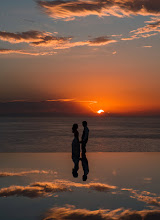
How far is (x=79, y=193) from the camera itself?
8938mm

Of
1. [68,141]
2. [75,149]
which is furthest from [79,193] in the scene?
[68,141]

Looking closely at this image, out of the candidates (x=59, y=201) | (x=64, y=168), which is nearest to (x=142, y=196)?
(x=59, y=201)

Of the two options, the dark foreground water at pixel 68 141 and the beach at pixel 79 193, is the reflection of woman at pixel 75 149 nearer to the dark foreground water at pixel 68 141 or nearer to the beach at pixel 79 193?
the beach at pixel 79 193

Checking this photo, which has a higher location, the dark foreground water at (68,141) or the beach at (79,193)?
the beach at (79,193)

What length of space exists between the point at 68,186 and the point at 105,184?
1.37 m

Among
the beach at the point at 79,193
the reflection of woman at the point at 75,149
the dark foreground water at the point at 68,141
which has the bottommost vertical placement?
the dark foreground water at the point at 68,141

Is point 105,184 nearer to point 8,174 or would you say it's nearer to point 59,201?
point 59,201

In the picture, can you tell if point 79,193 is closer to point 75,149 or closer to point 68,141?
point 75,149

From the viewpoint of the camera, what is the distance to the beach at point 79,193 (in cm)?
706

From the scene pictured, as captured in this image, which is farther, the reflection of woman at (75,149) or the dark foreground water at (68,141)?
the dark foreground water at (68,141)

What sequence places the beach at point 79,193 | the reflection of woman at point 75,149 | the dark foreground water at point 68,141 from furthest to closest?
the dark foreground water at point 68,141, the reflection of woman at point 75,149, the beach at point 79,193

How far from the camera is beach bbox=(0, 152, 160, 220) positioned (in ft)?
23.2

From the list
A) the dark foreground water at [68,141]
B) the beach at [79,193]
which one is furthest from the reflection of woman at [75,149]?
the dark foreground water at [68,141]

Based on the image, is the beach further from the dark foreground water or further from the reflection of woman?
the dark foreground water
